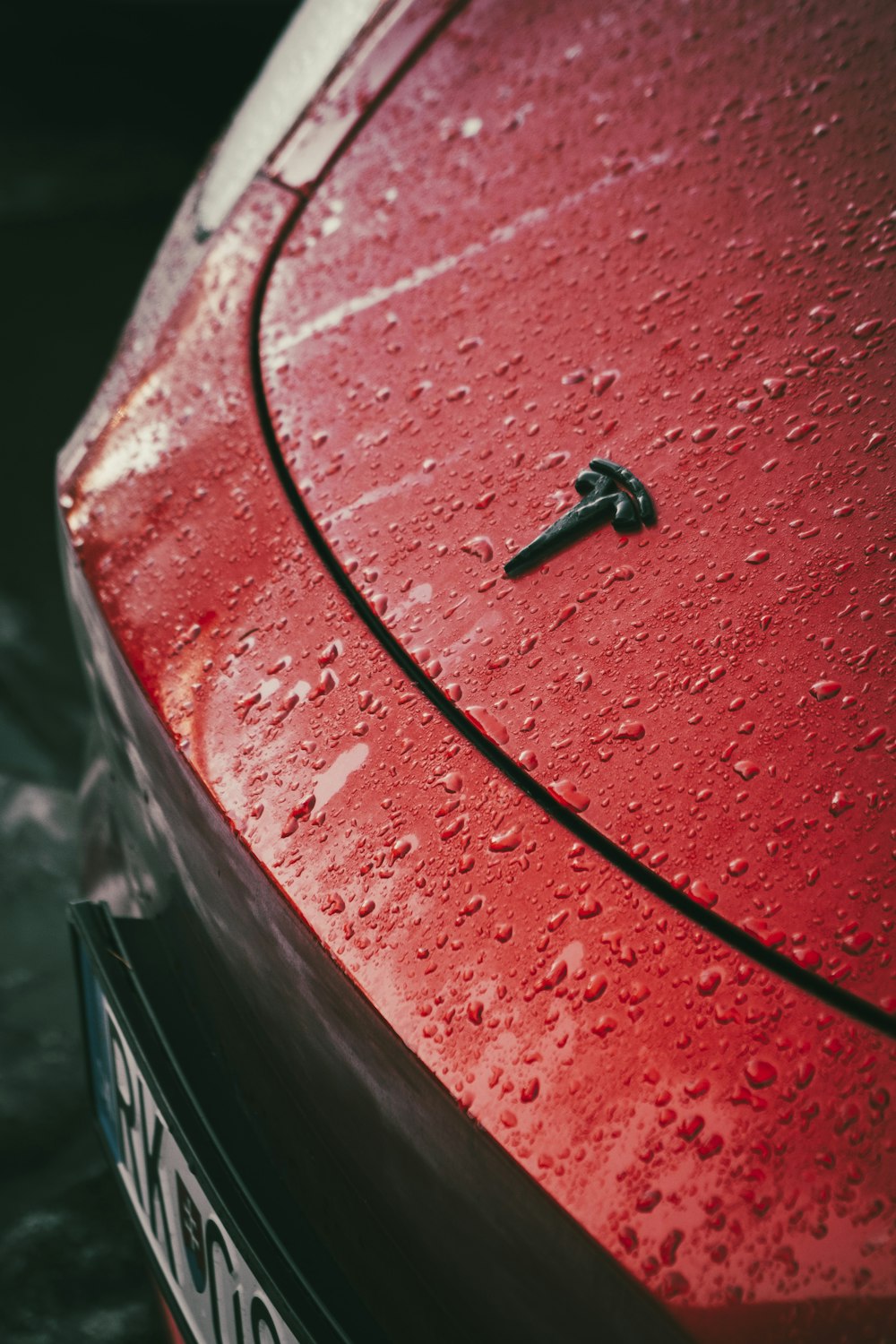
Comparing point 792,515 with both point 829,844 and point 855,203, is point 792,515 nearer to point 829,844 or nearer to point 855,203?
point 829,844

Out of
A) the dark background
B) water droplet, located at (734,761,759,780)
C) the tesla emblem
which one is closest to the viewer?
water droplet, located at (734,761,759,780)

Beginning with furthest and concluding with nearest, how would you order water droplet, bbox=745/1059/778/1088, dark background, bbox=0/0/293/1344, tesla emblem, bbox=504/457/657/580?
dark background, bbox=0/0/293/1344 → tesla emblem, bbox=504/457/657/580 → water droplet, bbox=745/1059/778/1088

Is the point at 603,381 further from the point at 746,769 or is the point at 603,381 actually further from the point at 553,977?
the point at 553,977

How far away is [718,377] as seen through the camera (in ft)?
3.37

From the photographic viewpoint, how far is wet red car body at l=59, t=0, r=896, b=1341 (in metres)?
0.71

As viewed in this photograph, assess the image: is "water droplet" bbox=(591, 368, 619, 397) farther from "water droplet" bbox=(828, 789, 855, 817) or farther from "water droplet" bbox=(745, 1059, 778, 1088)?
"water droplet" bbox=(745, 1059, 778, 1088)

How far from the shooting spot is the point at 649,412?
3.37 feet

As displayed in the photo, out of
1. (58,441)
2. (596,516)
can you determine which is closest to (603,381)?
(596,516)

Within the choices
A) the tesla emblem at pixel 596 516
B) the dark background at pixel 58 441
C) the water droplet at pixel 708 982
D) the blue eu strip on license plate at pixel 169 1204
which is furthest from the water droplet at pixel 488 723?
the dark background at pixel 58 441

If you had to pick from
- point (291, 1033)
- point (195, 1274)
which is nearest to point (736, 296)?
point (291, 1033)

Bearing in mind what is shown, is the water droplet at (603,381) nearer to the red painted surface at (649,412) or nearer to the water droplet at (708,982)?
the red painted surface at (649,412)

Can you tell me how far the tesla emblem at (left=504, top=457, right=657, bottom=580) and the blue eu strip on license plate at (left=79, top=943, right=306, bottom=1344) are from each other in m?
0.62

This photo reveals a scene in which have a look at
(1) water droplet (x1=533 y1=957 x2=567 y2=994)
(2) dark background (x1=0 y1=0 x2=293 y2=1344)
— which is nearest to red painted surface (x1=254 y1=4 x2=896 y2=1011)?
(1) water droplet (x1=533 y1=957 x2=567 y2=994)

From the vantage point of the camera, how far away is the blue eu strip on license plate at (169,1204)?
903 millimetres
